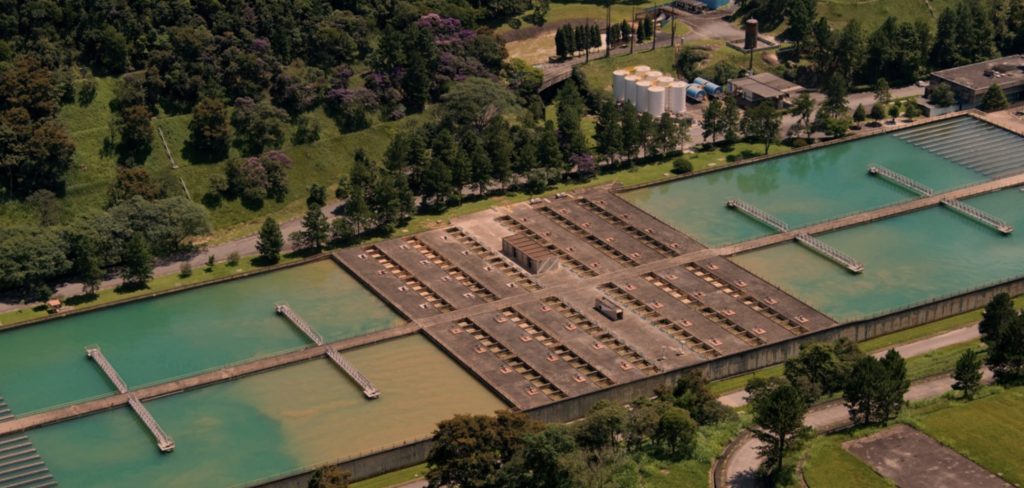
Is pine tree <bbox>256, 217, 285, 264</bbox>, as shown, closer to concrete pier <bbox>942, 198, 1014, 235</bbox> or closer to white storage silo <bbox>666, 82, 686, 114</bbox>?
white storage silo <bbox>666, 82, 686, 114</bbox>

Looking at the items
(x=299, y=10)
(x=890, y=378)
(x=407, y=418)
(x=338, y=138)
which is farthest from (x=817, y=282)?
(x=299, y=10)

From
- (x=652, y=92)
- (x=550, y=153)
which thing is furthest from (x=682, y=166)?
(x=652, y=92)

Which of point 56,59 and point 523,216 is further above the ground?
point 56,59

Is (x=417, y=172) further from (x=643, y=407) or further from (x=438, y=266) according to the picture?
(x=643, y=407)

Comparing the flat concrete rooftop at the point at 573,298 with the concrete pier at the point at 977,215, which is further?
the concrete pier at the point at 977,215

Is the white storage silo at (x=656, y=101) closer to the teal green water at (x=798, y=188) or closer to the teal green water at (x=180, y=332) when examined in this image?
the teal green water at (x=798, y=188)

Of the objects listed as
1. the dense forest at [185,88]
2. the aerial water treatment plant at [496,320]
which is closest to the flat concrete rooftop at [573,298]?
the aerial water treatment plant at [496,320]

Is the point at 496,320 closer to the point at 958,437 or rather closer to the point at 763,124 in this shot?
the point at 958,437
